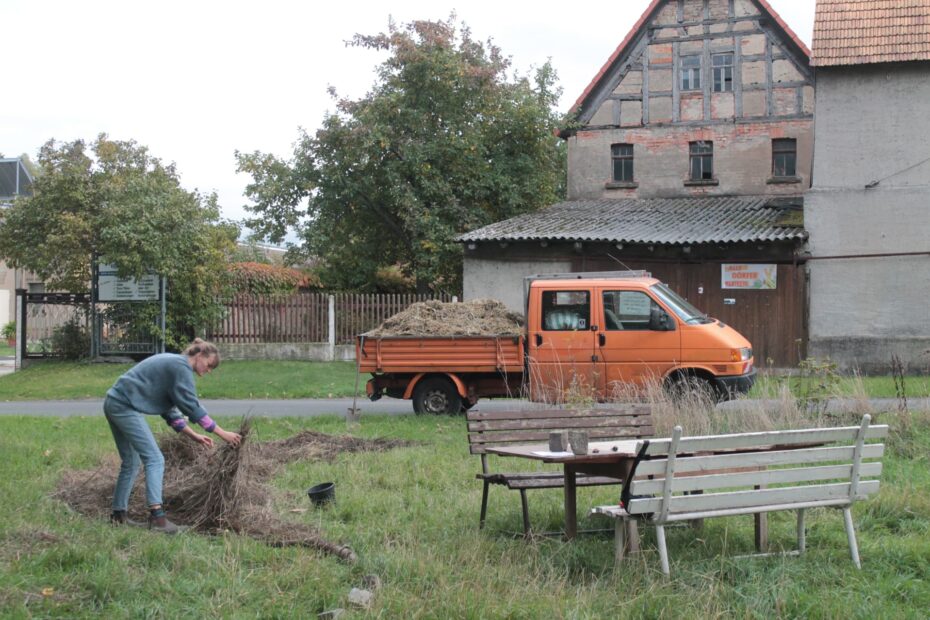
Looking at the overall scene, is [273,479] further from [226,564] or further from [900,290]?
[900,290]

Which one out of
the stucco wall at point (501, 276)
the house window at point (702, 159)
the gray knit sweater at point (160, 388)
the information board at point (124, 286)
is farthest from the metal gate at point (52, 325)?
the gray knit sweater at point (160, 388)

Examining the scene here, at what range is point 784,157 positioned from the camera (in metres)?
27.4

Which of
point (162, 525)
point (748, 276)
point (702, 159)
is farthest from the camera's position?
point (702, 159)

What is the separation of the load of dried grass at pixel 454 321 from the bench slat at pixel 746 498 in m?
7.52

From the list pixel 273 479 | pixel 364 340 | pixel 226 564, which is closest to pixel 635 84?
pixel 364 340

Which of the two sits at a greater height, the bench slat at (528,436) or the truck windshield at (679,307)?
the truck windshield at (679,307)

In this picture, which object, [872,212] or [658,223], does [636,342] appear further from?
[658,223]

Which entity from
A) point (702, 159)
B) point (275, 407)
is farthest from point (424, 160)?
point (275, 407)

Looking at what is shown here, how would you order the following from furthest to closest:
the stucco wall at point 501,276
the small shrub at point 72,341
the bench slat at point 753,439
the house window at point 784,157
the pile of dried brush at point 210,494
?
1. the house window at point 784,157
2. the small shrub at point 72,341
3. the stucco wall at point 501,276
4. the pile of dried brush at point 210,494
5. the bench slat at point 753,439

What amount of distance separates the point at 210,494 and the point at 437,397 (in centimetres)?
692

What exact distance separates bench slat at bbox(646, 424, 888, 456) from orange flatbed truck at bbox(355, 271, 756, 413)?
262 inches

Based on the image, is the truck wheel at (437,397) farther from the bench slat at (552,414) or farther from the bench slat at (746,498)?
the bench slat at (746,498)

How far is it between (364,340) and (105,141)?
1710cm

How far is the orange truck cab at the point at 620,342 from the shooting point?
42.8 ft
